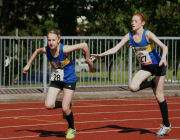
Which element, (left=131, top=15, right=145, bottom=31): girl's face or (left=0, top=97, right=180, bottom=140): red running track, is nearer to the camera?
(left=131, top=15, right=145, bottom=31): girl's face

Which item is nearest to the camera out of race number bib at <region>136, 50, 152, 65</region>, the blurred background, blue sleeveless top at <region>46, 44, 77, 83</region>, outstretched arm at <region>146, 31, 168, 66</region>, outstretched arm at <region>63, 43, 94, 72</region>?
outstretched arm at <region>146, 31, 168, 66</region>

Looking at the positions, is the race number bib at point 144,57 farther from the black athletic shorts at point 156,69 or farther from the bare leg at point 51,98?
the bare leg at point 51,98

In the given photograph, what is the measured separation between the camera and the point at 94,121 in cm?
959

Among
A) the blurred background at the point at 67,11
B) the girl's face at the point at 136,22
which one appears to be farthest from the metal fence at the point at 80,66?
the girl's face at the point at 136,22

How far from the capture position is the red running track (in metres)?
7.85

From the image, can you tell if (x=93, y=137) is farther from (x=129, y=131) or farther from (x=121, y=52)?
(x=121, y=52)

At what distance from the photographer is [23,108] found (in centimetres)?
1203

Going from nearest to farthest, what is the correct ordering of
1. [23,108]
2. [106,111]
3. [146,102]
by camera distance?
1. [106,111]
2. [23,108]
3. [146,102]

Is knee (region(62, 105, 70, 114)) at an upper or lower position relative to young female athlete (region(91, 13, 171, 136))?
lower

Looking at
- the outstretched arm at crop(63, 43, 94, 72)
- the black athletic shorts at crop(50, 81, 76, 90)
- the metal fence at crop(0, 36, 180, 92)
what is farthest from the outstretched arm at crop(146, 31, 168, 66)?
the metal fence at crop(0, 36, 180, 92)

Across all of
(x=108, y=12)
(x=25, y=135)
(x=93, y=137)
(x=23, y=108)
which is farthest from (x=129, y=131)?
(x=108, y=12)

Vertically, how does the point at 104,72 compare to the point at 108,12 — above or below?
below

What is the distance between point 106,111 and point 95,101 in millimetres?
2412

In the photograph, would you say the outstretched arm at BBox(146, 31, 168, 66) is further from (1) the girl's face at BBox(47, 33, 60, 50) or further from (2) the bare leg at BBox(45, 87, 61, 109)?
(2) the bare leg at BBox(45, 87, 61, 109)
